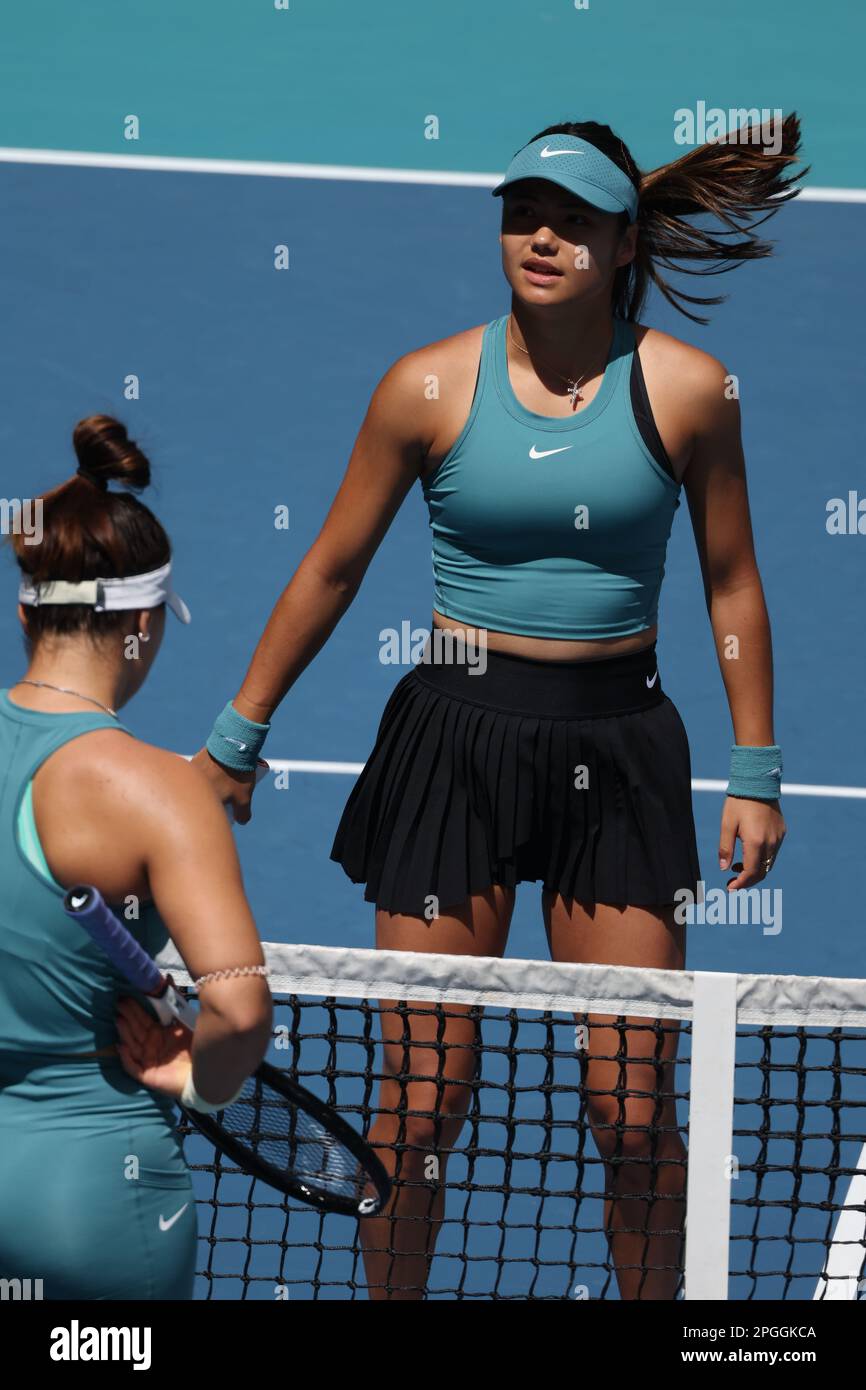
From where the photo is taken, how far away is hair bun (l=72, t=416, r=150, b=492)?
2682 millimetres

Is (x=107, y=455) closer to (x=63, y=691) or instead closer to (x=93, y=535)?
(x=93, y=535)

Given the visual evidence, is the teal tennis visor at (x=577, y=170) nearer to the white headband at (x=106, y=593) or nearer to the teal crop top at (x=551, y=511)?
the teal crop top at (x=551, y=511)

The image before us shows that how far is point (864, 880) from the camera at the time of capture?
22.3 ft

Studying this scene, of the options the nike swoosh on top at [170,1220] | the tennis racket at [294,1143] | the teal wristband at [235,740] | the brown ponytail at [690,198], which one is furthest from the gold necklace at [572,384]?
the nike swoosh on top at [170,1220]

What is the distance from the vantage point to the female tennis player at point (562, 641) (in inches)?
147

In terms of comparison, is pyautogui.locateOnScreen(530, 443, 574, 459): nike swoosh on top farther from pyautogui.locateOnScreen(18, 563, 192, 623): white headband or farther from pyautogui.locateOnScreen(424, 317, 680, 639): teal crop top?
pyautogui.locateOnScreen(18, 563, 192, 623): white headband

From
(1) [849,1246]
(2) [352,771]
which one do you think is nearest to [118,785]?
(1) [849,1246]

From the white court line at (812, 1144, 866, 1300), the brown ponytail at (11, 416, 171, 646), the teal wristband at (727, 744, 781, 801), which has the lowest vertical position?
the white court line at (812, 1144, 866, 1300)

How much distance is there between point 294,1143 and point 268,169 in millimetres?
8200

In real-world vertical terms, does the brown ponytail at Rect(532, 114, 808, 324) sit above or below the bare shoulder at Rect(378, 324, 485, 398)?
above

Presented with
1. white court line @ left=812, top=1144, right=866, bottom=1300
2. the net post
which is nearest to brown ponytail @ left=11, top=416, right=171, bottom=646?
the net post

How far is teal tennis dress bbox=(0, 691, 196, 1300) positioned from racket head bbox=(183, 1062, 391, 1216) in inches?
12.4

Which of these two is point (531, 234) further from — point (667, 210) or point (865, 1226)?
point (865, 1226)

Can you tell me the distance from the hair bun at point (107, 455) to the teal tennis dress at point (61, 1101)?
0.33 m
